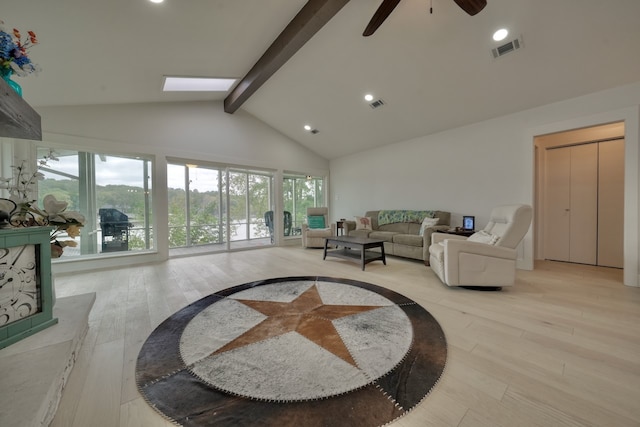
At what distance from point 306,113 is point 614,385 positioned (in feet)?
17.2

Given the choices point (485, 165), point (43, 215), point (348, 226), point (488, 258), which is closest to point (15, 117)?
point (43, 215)

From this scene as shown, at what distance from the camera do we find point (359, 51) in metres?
3.25

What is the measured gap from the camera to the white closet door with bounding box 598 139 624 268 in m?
3.66

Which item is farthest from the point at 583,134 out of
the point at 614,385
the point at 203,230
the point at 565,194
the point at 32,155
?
the point at 32,155

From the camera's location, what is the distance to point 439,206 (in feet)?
15.5

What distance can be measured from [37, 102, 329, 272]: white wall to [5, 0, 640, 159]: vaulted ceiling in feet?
0.80

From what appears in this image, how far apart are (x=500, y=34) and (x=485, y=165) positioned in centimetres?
207

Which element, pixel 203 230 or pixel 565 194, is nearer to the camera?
pixel 565 194

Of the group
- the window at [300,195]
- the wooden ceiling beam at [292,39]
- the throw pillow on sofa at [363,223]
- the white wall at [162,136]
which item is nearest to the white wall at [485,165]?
the throw pillow on sofa at [363,223]

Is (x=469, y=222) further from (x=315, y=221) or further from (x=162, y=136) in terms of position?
(x=162, y=136)

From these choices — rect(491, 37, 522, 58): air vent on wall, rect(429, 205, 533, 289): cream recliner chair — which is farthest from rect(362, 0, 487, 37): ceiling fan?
rect(429, 205, 533, 289): cream recliner chair

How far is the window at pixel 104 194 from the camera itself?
3.61 m

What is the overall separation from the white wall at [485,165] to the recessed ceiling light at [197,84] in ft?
11.5

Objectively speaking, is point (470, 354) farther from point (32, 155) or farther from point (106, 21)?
point (32, 155)
